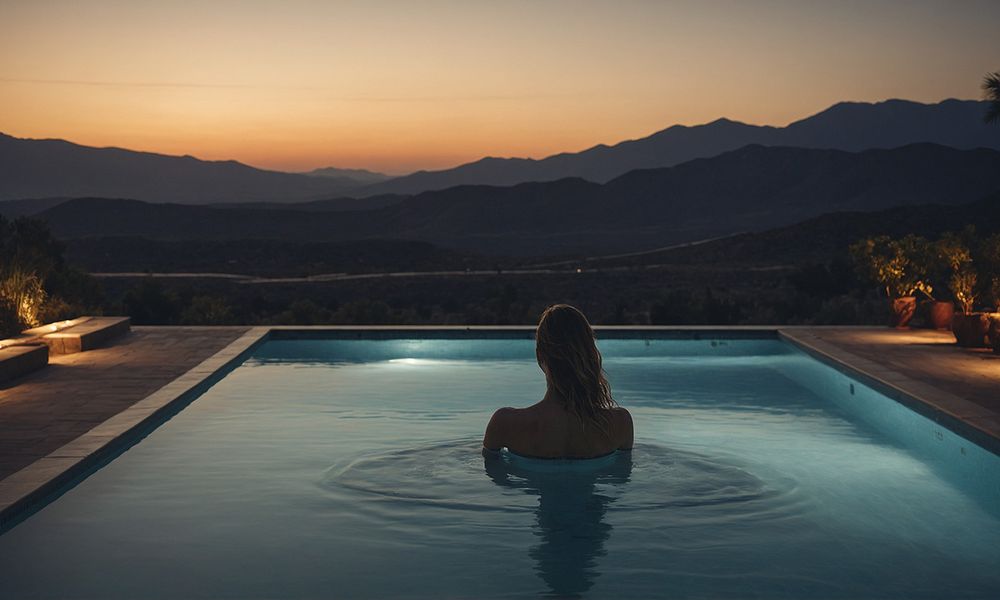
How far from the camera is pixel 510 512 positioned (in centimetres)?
582

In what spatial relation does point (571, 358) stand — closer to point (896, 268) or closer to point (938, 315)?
point (896, 268)

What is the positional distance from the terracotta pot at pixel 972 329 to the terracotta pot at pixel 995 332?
21 cm

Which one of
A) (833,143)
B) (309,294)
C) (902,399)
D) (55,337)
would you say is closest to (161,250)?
(309,294)

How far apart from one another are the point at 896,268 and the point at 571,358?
8.76 metres

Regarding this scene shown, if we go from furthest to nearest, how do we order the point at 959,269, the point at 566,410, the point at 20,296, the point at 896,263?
the point at 896,263, the point at 959,269, the point at 20,296, the point at 566,410

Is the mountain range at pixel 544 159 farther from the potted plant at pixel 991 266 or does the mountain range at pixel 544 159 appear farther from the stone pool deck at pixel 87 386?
the potted plant at pixel 991 266

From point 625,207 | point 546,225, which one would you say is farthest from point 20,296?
point 625,207

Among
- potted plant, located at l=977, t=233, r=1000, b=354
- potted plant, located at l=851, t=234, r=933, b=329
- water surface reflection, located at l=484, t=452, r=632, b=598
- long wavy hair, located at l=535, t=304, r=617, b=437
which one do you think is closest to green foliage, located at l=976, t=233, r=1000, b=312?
potted plant, located at l=977, t=233, r=1000, b=354

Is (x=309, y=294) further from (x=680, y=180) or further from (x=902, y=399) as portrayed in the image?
(x=680, y=180)

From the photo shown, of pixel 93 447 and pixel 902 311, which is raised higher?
pixel 902 311

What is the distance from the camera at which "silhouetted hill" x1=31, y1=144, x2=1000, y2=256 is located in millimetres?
91688

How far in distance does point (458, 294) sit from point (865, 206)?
225ft

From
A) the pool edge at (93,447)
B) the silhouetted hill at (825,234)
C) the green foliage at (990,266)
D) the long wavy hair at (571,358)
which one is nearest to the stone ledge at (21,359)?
the pool edge at (93,447)

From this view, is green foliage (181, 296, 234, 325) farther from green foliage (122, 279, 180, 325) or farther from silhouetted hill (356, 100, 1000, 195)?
silhouetted hill (356, 100, 1000, 195)
